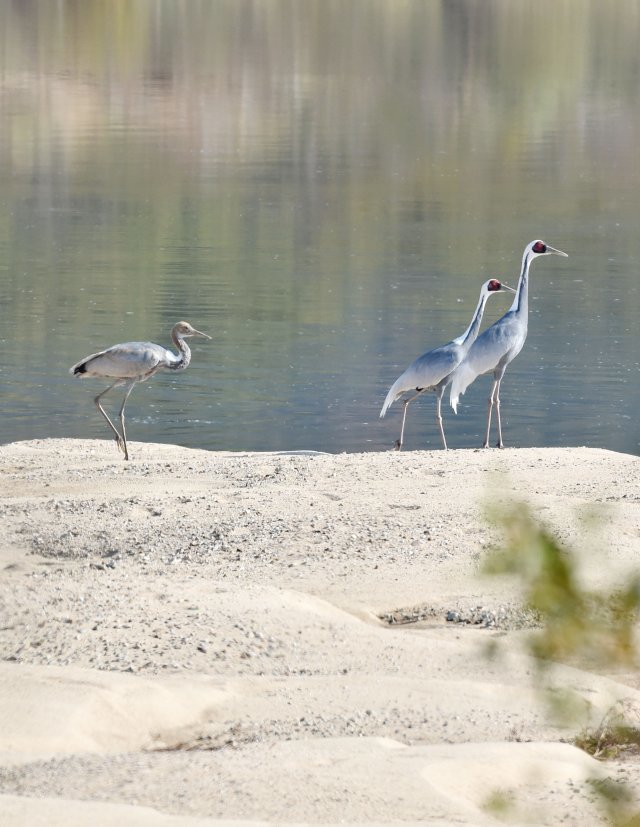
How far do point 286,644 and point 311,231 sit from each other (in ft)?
90.2

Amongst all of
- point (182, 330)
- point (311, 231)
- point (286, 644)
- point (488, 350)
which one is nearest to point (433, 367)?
point (488, 350)

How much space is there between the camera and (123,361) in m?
14.5

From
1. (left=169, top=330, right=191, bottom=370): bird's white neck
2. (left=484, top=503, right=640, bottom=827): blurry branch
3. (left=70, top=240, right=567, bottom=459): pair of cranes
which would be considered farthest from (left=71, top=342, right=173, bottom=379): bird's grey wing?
(left=484, top=503, right=640, bottom=827): blurry branch

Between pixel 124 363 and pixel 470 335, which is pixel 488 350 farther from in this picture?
pixel 124 363

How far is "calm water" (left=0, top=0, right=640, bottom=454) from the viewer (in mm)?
18219

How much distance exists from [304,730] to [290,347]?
1484 cm

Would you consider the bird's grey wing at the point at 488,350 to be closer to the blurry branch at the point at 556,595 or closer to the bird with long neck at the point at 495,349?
the bird with long neck at the point at 495,349

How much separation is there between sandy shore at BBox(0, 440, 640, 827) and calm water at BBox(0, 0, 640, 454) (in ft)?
15.8

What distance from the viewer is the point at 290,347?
70.4 ft

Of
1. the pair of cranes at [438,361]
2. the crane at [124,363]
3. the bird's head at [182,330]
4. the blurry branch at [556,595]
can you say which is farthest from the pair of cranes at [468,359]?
the blurry branch at [556,595]

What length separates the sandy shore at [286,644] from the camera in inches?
229

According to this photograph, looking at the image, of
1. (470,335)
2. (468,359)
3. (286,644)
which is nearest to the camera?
(286,644)

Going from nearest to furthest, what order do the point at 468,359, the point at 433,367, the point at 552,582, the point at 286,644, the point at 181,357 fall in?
the point at 552,582
the point at 286,644
the point at 433,367
the point at 468,359
the point at 181,357

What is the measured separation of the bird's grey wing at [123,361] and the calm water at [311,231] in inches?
63.8
